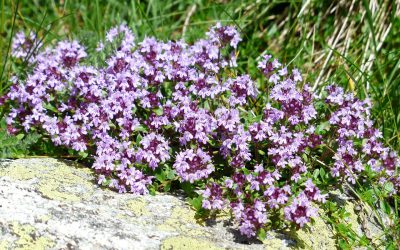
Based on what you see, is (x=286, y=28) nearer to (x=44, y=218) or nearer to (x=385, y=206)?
(x=385, y=206)

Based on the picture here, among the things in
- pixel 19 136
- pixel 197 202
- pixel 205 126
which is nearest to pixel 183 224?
pixel 197 202

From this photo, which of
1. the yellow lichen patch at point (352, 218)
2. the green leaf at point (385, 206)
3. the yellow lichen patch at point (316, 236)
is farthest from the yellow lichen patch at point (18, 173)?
the green leaf at point (385, 206)

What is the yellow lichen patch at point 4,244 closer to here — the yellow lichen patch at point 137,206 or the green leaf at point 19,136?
the yellow lichen patch at point 137,206

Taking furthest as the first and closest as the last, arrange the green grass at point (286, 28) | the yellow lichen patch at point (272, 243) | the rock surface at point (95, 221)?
the green grass at point (286, 28) → the yellow lichen patch at point (272, 243) → the rock surface at point (95, 221)

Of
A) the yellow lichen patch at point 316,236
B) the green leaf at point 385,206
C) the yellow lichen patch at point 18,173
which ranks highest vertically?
the green leaf at point 385,206

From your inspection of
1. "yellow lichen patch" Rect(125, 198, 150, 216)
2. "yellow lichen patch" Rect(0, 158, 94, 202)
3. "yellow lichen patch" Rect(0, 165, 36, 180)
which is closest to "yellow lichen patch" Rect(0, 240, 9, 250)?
"yellow lichen patch" Rect(0, 158, 94, 202)

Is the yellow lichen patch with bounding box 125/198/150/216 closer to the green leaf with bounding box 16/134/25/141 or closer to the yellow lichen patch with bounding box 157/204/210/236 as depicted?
the yellow lichen patch with bounding box 157/204/210/236

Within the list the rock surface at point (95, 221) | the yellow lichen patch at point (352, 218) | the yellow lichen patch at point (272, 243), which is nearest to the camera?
the rock surface at point (95, 221)
